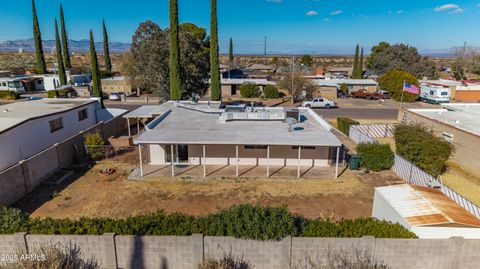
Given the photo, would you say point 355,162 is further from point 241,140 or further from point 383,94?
point 383,94

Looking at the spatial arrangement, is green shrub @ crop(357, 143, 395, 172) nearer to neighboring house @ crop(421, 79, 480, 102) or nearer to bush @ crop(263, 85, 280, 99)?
bush @ crop(263, 85, 280, 99)

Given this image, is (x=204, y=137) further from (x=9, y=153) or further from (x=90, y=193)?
(x=9, y=153)

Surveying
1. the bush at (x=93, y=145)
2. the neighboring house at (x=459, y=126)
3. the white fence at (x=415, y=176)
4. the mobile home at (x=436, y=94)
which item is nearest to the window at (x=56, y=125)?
the bush at (x=93, y=145)

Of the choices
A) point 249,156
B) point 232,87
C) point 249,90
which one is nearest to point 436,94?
point 249,90

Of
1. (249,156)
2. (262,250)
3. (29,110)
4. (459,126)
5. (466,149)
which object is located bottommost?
(249,156)

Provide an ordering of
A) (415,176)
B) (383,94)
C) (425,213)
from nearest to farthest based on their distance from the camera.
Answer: (425,213), (415,176), (383,94)

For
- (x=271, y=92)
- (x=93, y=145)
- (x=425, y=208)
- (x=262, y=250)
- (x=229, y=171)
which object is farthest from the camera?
(x=271, y=92)
